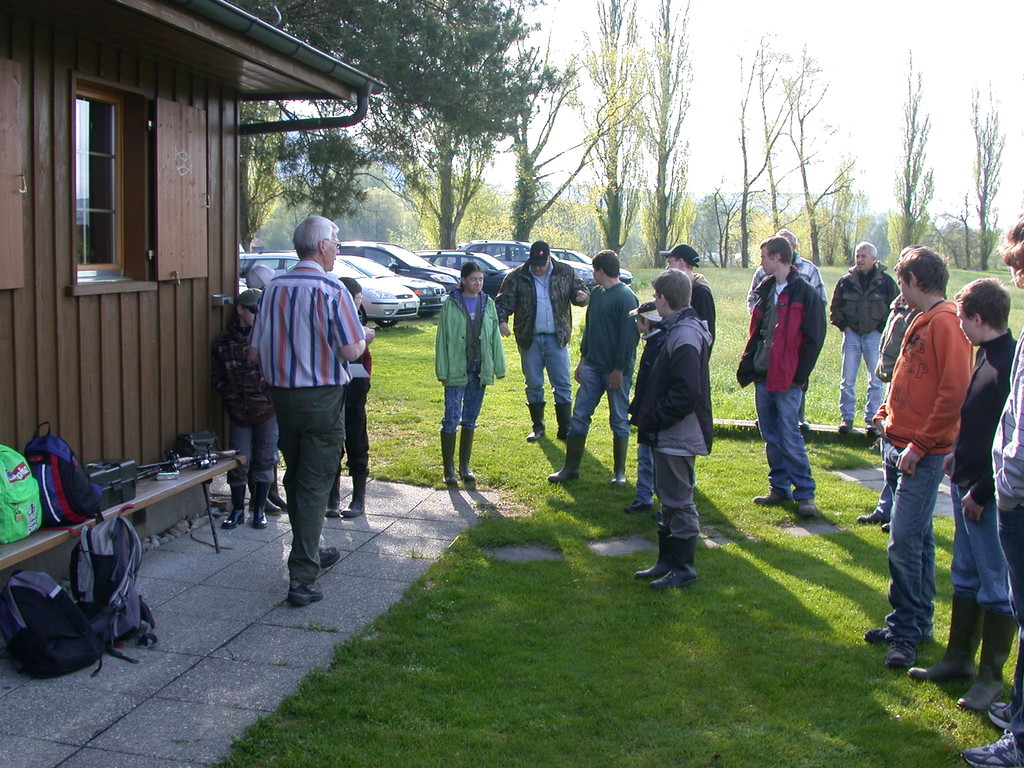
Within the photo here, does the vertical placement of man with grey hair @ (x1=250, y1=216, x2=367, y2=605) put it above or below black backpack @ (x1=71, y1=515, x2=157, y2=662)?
above

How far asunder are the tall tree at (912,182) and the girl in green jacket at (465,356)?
5189 centimetres

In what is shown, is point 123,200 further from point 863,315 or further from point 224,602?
point 863,315

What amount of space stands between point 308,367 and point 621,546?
2507 mm

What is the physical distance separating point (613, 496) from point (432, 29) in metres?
7.21

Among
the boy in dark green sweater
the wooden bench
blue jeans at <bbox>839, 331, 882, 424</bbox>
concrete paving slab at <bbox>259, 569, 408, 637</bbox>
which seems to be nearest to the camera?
the wooden bench

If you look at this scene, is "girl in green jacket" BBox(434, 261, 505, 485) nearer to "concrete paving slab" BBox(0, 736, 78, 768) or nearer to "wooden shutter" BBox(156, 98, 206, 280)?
"wooden shutter" BBox(156, 98, 206, 280)

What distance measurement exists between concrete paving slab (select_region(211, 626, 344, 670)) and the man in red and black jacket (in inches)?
148

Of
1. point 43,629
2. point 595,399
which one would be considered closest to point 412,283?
point 595,399

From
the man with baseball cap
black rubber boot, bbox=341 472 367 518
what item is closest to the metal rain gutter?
the man with baseball cap

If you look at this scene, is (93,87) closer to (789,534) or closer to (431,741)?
(431,741)

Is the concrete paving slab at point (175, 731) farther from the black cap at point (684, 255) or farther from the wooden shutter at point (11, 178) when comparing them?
the black cap at point (684, 255)

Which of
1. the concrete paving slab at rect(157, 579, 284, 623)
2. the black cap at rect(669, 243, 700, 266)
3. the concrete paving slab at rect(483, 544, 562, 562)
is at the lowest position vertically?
the concrete paving slab at rect(157, 579, 284, 623)

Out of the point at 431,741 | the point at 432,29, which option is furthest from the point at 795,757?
the point at 432,29

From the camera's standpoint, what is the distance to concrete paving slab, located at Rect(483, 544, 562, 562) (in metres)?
6.05
